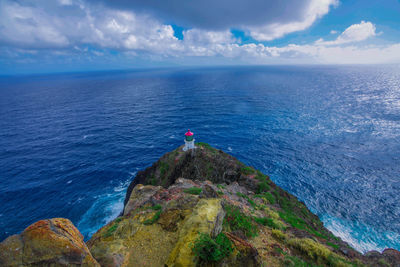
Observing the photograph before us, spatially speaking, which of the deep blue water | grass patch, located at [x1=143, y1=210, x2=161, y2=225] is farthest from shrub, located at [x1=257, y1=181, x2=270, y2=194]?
grass patch, located at [x1=143, y1=210, x2=161, y2=225]

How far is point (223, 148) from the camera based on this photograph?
5797cm

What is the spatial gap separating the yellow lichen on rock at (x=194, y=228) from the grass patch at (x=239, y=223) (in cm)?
213

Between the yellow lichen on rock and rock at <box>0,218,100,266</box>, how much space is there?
473 centimetres

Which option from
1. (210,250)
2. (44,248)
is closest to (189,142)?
(210,250)

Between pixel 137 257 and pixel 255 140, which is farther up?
pixel 137 257

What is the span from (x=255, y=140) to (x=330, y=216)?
30.9 meters

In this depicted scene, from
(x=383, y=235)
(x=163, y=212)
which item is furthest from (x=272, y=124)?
(x=163, y=212)

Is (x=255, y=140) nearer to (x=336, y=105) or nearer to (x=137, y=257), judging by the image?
(x=137, y=257)

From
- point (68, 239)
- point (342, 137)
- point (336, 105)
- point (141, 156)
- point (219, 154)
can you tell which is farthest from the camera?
point (336, 105)

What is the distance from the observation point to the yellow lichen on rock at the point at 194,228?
10281 mm

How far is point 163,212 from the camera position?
51.9ft

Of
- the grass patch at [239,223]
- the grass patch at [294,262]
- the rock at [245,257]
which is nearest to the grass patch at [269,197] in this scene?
the grass patch at [239,223]

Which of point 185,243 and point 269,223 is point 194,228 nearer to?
point 185,243

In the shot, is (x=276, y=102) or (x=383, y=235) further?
(x=276, y=102)
